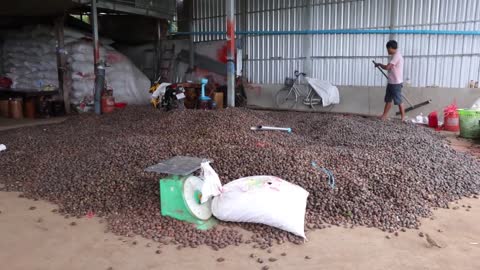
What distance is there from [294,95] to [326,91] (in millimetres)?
838

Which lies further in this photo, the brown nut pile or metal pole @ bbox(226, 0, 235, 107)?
metal pole @ bbox(226, 0, 235, 107)

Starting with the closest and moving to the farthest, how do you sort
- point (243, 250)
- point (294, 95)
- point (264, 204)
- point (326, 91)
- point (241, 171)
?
1. point (243, 250)
2. point (264, 204)
3. point (241, 171)
4. point (326, 91)
5. point (294, 95)

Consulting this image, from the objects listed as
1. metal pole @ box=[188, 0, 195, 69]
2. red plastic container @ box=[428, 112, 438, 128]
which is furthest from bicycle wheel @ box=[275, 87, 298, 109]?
red plastic container @ box=[428, 112, 438, 128]

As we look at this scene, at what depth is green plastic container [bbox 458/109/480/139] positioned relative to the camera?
5398 millimetres

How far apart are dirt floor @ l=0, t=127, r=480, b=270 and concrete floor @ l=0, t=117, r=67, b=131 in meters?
4.62

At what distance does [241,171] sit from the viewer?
3232 millimetres

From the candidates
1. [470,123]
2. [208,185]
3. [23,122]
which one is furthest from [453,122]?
[23,122]

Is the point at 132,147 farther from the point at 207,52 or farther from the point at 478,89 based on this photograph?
the point at 207,52

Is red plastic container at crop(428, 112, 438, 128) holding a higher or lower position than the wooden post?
lower

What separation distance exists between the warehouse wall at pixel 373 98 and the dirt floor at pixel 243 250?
4.56 meters

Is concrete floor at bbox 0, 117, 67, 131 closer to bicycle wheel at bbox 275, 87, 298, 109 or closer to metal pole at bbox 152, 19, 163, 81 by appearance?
metal pole at bbox 152, 19, 163, 81

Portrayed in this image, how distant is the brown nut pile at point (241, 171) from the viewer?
2.74 metres

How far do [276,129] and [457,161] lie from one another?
2.07 m

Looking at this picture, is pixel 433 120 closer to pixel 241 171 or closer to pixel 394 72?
pixel 394 72
